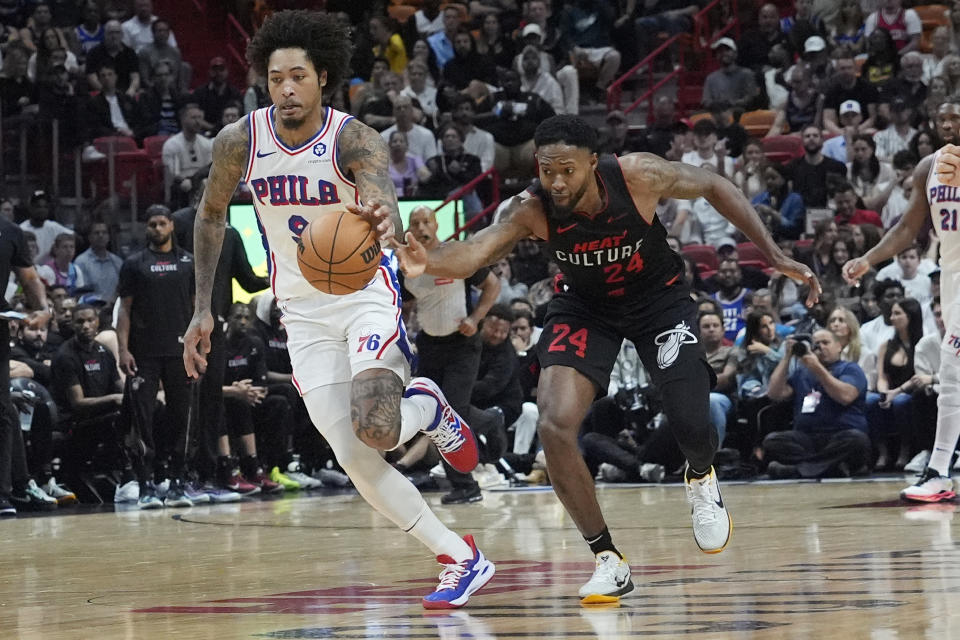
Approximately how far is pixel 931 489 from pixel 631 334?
4.02 m

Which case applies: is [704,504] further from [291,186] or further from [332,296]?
[291,186]

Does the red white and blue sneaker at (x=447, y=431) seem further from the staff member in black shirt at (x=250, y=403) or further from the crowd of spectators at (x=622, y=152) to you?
the staff member in black shirt at (x=250, y=403)

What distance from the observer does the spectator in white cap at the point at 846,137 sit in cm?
1642

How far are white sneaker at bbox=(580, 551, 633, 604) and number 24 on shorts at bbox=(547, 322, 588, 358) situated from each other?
81 cm

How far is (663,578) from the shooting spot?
5949 mm

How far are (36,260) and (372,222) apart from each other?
1210 centimetres

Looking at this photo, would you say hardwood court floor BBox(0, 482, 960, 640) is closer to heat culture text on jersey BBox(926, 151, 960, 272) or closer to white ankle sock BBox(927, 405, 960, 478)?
white ankle sock BBox(927, 405, 960, 478)

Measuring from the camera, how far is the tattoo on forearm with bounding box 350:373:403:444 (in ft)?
17.0

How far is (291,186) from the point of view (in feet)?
18.4

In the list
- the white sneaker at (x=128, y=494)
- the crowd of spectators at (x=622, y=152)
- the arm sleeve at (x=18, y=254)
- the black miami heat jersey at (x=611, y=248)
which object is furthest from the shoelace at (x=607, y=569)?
the white sneaker at (x=128, y=494)

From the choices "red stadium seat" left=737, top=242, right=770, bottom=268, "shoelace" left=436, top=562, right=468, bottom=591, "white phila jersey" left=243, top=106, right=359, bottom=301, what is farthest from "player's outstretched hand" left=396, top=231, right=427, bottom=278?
"red stadium seat" left=737, top=242, right=770, bottom=268

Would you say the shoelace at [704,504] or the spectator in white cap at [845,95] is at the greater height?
the spectator in white cap at [845,95]

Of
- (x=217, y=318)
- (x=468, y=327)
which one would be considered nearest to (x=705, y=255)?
(x=468, y=327)

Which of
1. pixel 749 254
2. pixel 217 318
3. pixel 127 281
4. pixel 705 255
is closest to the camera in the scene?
pixel 217 318
